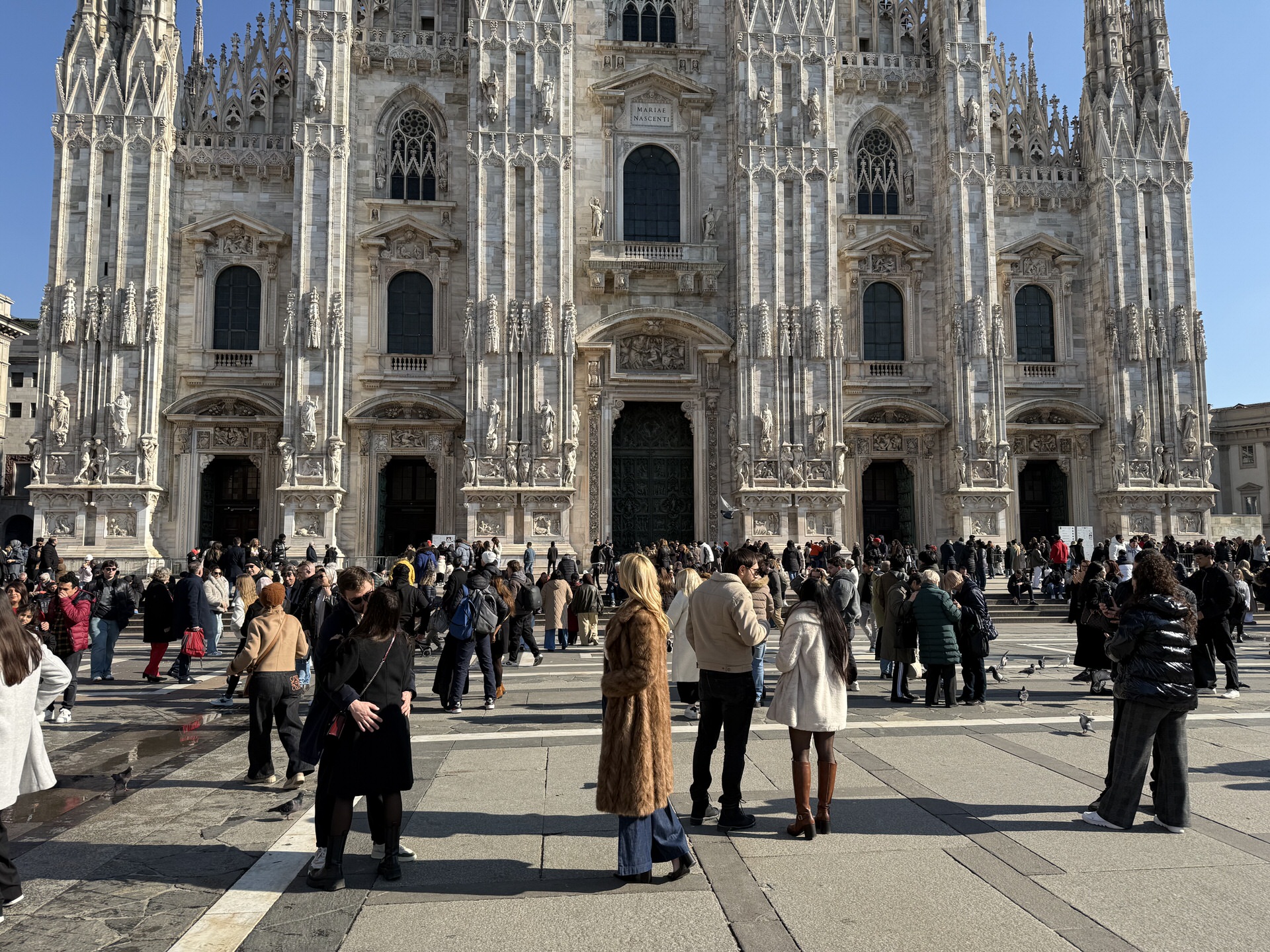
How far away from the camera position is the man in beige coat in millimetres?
6062

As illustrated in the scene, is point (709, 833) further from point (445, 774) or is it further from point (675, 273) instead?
point (675, 273)

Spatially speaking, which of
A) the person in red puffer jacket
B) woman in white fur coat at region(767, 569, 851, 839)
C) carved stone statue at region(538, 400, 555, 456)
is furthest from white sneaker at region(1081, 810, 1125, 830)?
carved stone statue at region(538, 400, 555, 456)

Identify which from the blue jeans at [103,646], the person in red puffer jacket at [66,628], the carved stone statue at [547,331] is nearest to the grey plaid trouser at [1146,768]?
the person in red puffer jacket at [66,628]

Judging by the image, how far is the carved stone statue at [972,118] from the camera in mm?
28438

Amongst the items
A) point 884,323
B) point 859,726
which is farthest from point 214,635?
point 884,323

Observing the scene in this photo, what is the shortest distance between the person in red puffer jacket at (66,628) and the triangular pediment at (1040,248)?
27727 mm

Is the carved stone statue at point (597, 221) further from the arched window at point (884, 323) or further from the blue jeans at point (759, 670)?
the blue jeans at point (759, 670)

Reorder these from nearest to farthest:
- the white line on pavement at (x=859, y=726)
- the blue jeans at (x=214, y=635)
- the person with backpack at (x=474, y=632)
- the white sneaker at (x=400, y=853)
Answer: the white sneaker at (x=400, y=853) < the white line on pavement at (x=859, y=726) < the person with backpack at (x=474, y=632) < the blue jeans at (x=214, y=635)

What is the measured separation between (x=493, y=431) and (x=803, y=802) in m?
21.0

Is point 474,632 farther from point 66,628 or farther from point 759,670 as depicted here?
point 66,628

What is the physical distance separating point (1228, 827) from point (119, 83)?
102 ft

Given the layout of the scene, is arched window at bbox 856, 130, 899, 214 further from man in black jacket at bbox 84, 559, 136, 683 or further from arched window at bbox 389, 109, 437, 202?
man in black jacket at bbox 84, 559, 136, 683

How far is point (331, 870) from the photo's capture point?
5129 mm

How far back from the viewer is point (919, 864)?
5.40 m
